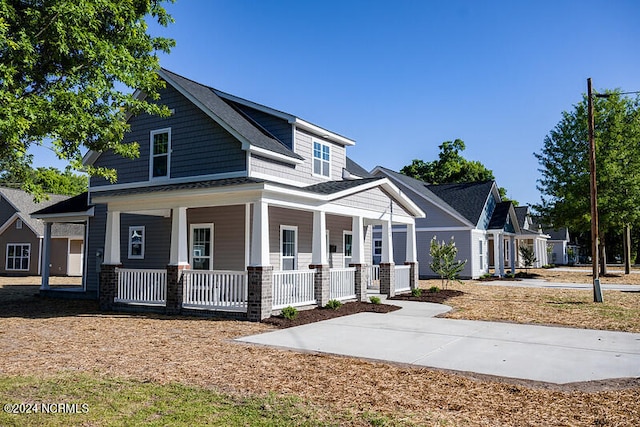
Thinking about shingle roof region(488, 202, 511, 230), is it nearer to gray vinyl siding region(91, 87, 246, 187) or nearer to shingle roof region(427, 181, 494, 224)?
shingle roof region(427, 181, 494, 224)

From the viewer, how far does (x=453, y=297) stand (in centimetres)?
1938

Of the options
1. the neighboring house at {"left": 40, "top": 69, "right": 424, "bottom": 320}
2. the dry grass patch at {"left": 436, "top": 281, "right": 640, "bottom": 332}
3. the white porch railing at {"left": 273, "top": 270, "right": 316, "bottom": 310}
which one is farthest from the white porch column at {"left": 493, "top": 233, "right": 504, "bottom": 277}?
the white porch railing at {"left": 273, "top": 270, "right": 316, "bottom": 310}

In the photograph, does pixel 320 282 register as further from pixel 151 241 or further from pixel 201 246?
pixel 151 241

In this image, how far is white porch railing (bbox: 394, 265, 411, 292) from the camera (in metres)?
19.7

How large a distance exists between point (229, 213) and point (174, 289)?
11.9ft

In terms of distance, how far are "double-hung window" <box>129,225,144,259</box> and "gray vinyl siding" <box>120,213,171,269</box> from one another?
0.14 meters

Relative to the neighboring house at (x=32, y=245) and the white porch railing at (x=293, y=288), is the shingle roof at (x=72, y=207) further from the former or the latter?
the neighboring house at (x=32, y=245)

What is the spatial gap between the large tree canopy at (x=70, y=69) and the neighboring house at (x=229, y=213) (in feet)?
9.38

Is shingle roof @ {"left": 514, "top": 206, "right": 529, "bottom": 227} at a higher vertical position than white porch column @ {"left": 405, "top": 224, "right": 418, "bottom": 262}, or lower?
higher

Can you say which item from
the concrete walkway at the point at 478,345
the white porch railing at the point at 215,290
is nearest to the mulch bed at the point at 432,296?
the concrete walkway at the point at 478,345

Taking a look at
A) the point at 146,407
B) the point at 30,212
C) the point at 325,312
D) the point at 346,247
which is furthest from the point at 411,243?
the point at 30,212

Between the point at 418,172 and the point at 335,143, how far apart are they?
4502 cm

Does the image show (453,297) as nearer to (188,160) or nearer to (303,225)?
(303,225)

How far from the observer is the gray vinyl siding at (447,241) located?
103 ft
